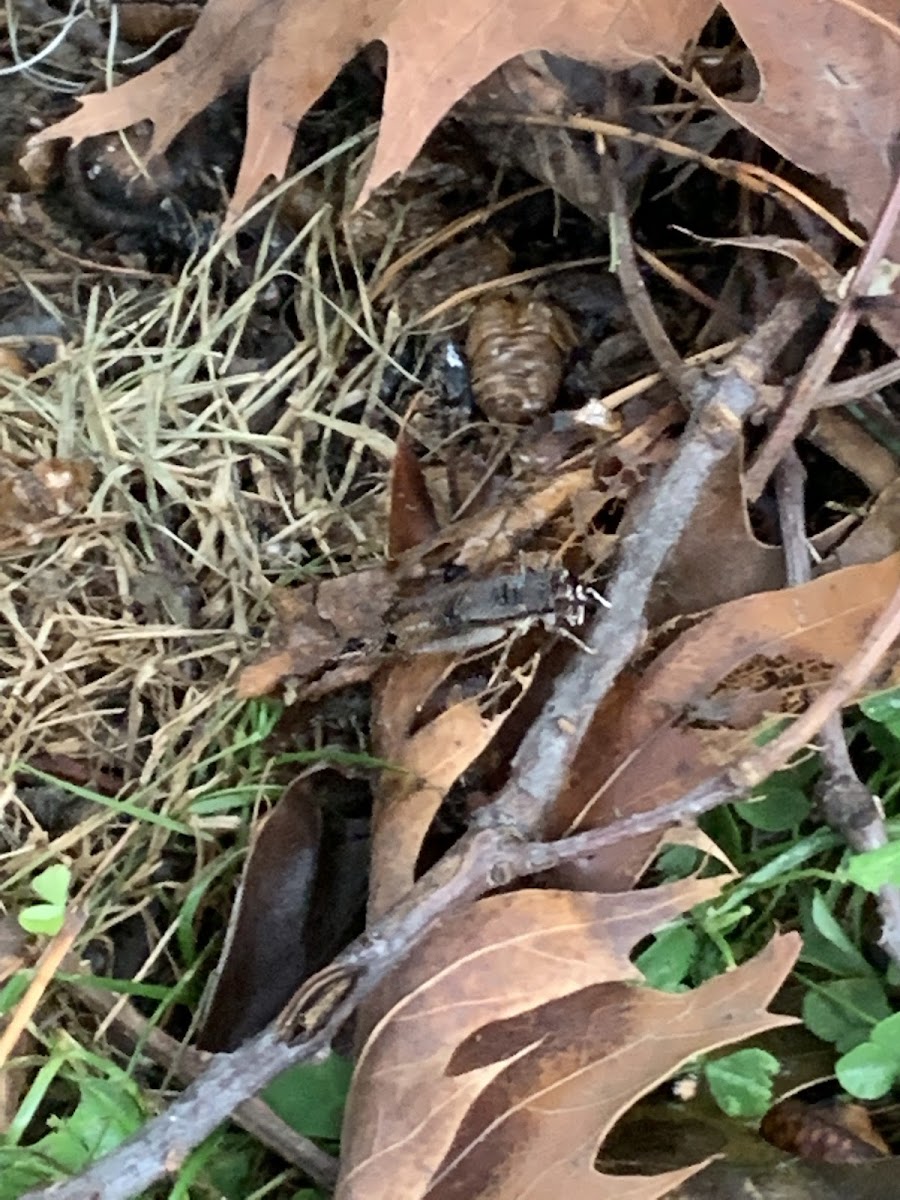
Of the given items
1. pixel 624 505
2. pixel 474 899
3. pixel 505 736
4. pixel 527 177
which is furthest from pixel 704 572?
pixel 527 177

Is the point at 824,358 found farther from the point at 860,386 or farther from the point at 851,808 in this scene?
the point at 851,808

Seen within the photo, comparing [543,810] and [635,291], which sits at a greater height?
[635,291]

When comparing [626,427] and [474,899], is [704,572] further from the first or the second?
[474,899]

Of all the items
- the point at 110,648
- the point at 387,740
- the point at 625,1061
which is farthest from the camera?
the point at 110,648

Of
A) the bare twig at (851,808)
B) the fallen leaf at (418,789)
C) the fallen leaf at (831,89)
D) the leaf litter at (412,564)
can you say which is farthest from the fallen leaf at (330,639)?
the fallen leaf at (831,89)

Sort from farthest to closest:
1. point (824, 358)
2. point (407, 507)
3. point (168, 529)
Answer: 1. point (168, 529)
2. point (407, 507)
3. point (824, 358)

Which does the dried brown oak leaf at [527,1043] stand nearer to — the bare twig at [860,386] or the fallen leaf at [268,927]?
the fallen leaf at [268,927]

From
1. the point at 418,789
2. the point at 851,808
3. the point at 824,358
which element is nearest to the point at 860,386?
the point at 824,358
